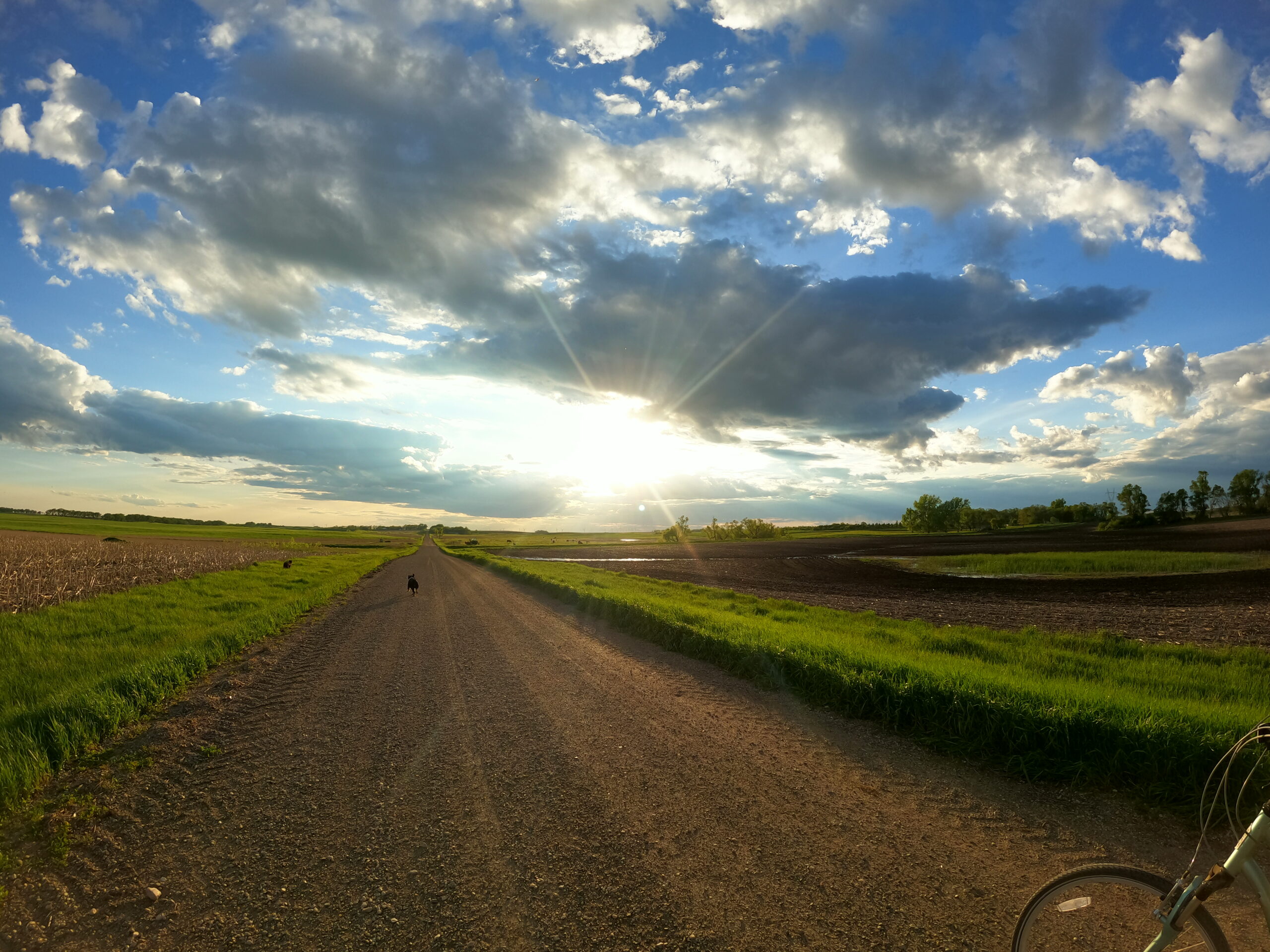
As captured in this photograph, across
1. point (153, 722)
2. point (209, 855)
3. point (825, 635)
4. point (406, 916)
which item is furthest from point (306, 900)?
point (825, 635)

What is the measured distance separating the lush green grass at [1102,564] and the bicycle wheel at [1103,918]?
40446 mm

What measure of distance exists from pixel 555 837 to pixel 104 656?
12.0m

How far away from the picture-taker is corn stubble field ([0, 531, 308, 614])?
1925 cm

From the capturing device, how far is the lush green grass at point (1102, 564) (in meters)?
35.8

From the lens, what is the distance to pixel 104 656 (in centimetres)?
1195

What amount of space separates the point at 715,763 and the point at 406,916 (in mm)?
3720

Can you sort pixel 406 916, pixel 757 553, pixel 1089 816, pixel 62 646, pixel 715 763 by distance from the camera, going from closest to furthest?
pixel 406 916
pixel 1089 816
pixel 715 763
pixel 62 646
pixel 757 553

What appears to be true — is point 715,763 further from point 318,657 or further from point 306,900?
point 318,657

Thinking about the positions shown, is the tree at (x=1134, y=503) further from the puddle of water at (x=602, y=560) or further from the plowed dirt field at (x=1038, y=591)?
the puddle of water at (x=602, y=560)

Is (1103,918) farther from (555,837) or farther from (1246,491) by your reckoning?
(1246,491)

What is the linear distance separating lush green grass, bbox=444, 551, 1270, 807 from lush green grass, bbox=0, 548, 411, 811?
995cm

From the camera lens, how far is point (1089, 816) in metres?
5.62

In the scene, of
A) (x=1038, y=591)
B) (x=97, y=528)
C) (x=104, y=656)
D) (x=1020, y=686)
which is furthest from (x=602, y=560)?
(x=97, y=528)

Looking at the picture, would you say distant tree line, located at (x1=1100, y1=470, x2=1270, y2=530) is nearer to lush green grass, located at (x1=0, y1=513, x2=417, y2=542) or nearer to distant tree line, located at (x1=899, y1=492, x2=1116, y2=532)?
distant tree line, located at (x1=899, y1=492, x2=1116, y2=532)
